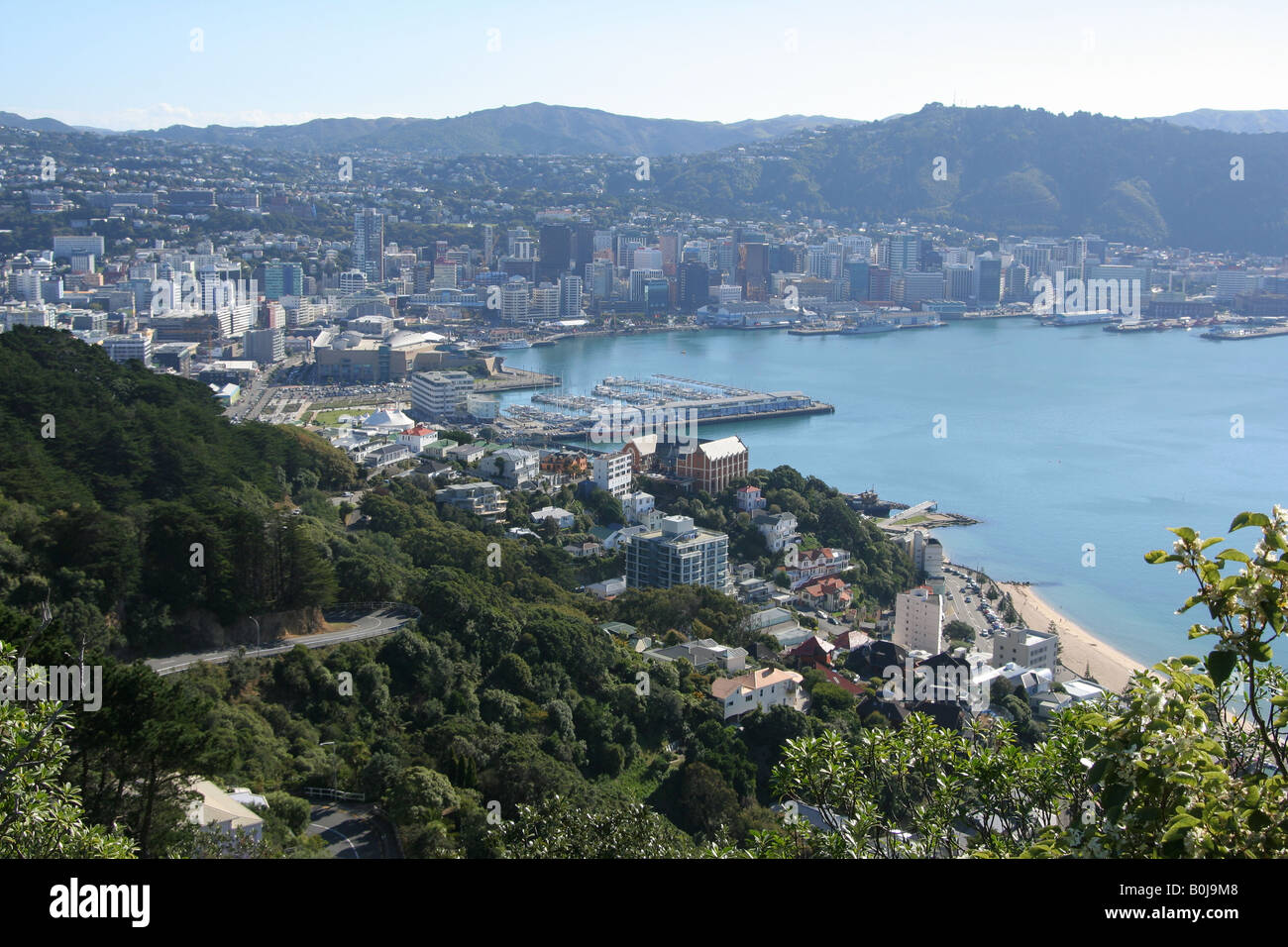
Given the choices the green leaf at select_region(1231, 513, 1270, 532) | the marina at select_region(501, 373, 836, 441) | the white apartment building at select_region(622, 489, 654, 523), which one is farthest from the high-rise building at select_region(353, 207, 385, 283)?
the green leaf at select_region(1231, 513, 1270, 532)

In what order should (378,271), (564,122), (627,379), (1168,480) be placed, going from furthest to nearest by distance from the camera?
(564,122), (378,271), (627,379), (1168,480)

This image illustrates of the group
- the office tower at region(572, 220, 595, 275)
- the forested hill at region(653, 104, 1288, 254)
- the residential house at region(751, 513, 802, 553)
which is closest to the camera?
the residential house at region(751, 513, 802, 553)

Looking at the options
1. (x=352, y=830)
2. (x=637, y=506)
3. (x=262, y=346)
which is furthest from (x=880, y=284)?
(x=352, y=830)

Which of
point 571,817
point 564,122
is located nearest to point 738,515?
point 571,817

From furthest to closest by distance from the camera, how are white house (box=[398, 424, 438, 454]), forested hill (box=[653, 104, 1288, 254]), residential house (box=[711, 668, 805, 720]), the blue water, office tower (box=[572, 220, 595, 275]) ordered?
1. forested hill (box=[653, 104, 1288, 254])
2. office tower (box=[572, 220, 595, 275])
3. white house (box=[398, 424, 438, 454])
4. the blue water
5. residential house (box=[711, 668, 805, 720])

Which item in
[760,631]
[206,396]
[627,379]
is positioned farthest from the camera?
[627,379]

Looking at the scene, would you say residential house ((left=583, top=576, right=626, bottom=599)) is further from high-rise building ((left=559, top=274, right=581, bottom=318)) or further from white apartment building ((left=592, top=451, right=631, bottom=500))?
high-rise building ((left=559, top=274, right=581, bottom=318))

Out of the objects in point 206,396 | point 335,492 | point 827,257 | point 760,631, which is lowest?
point 760,631
